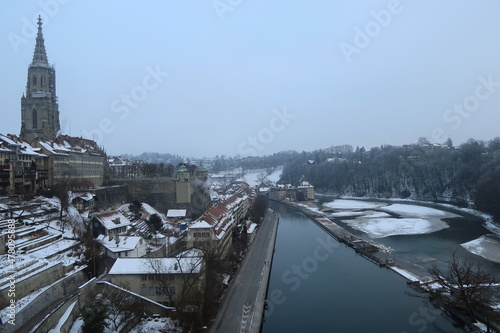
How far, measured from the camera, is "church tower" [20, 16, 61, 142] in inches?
968

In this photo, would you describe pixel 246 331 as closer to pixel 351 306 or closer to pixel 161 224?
pixel 351 306

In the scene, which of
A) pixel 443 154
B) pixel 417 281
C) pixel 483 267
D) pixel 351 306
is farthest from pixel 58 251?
pixel 443 154

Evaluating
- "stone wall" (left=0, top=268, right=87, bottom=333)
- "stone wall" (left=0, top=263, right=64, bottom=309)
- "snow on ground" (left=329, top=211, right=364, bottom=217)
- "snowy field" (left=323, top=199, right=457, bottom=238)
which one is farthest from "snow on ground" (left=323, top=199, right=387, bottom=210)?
"stone wall" (left=0, top=263, right=64, bottom=309)

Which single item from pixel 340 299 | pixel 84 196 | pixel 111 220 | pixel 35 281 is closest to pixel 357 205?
pixel 340 299

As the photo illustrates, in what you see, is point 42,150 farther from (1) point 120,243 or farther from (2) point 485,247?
(2) point 485,247

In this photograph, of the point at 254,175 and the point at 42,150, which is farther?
the point at 254,175

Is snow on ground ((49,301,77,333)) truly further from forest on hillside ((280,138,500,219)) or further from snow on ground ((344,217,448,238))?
forest on hillside ((280,138,500,219))

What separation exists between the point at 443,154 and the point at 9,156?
1765 inches

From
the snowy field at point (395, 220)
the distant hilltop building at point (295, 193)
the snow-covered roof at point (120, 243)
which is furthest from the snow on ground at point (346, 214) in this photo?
the snow-covered roof at point (120, 243)

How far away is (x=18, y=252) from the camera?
1057cm

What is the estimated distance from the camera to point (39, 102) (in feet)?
81.3

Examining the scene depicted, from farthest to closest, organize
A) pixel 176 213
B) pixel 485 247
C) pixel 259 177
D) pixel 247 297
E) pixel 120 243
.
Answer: pixel 259 177 < pixel 176 213 < pixel 485 247 < pixel 120 243 < pixel 247 297

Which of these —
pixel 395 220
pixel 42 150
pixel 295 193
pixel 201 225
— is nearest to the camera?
pixel 201 225

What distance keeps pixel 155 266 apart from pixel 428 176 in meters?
40.5
